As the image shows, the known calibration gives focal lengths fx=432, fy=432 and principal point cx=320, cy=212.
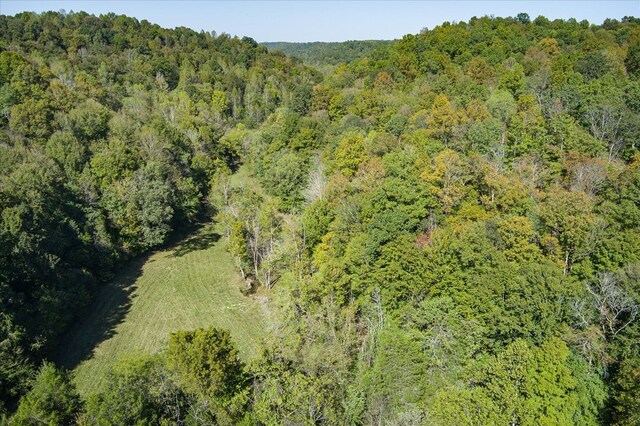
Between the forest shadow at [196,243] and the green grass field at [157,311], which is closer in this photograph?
the green grass field at [157,311]

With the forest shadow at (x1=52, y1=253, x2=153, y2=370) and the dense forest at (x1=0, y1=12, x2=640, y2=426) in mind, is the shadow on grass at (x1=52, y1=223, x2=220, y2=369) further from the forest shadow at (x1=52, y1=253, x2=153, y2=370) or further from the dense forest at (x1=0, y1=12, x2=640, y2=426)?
the dense forest at (x1=0, y1=12, x2=640, y2=426)

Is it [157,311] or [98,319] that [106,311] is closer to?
[98,319]

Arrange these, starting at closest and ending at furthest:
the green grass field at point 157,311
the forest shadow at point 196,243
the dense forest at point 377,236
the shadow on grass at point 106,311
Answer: the dense forest at point 377,236, the green grass field at point 157,311, the shadow on grass at point 106,311, the forest shadow at point 196,243

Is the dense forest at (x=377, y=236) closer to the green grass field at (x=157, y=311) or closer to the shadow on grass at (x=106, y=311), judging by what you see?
the shadow on grass at (x=106, y=311)

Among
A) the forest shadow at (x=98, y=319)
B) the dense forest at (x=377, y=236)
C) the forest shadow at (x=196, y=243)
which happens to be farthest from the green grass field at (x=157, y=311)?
the dense forest at (x=377, y=236)

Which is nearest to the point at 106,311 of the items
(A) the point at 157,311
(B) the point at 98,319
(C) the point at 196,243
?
(B) the point at 98,319

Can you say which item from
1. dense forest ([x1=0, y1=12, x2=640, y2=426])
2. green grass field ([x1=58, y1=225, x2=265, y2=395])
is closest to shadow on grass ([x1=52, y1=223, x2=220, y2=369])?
green grass field ([x1=58, y1=225, x2=265, y2=395])

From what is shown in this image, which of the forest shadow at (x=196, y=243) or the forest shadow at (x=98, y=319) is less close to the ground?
the forest shadow at (x=196, y=243)
